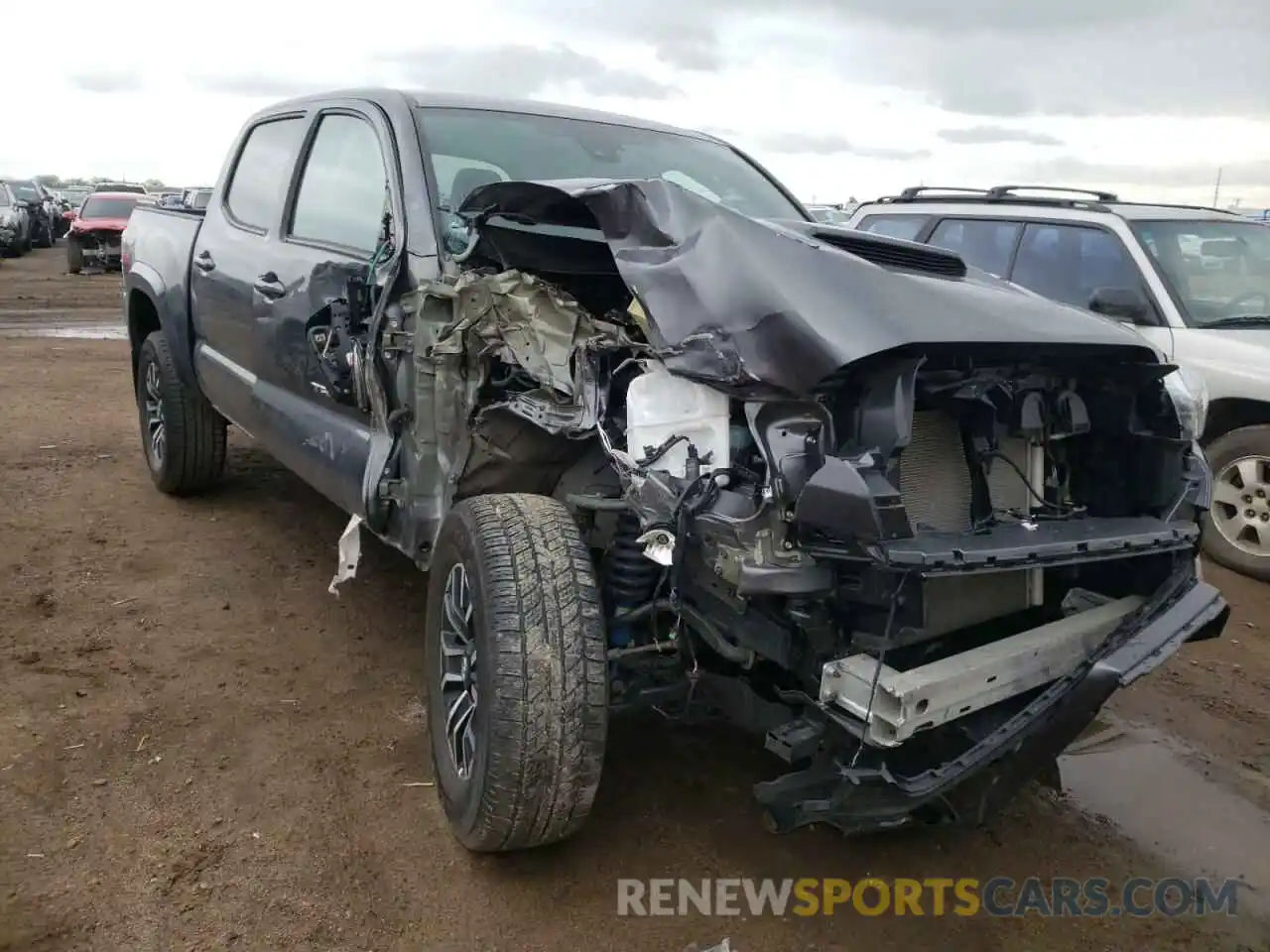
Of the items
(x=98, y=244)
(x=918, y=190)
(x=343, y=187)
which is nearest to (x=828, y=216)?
(x=918, y=190)

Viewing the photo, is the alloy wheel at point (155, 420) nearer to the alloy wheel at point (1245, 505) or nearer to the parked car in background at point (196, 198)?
the parked car in background at point (196, 198)

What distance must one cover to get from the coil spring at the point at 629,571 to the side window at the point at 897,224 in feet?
14.7

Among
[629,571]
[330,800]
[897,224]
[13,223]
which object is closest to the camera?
[629,571]

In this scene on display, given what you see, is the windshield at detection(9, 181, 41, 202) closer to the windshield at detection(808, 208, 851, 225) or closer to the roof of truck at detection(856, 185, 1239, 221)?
the windshield at detection(808, 208, 851, 225)

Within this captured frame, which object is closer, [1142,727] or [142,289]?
[1142,727]

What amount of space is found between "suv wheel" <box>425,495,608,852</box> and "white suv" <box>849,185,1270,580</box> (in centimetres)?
347

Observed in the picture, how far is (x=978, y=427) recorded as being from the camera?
2.63m

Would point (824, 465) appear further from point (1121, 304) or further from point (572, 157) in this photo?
point (1121, 304)

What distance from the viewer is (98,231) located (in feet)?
67.6

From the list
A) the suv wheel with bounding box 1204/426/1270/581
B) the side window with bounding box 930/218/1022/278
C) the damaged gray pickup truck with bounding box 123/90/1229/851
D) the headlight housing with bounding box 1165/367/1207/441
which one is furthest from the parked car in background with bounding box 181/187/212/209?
the suv wheel with bounding box 1204/426/1270/581

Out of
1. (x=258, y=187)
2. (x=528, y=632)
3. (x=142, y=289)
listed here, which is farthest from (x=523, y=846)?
(x=142, y=289)

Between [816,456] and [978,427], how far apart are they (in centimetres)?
64

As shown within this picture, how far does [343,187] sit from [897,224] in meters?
4.30

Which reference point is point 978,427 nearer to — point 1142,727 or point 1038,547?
point 1038,547
